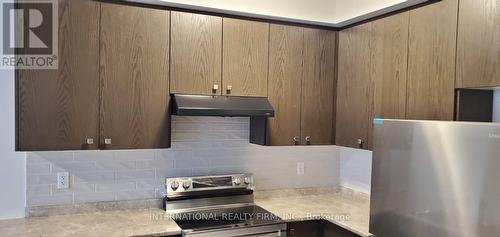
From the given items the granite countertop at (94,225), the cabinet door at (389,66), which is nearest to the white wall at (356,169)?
the cabinet door at (389,66)

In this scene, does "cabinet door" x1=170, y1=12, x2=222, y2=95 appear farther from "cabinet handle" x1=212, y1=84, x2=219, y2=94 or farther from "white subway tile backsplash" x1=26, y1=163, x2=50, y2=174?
"white subway tile backsplash" x1=26, y1=163, x2=50, y2=174

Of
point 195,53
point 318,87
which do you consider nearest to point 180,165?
point 195,53

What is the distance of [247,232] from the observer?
246cm

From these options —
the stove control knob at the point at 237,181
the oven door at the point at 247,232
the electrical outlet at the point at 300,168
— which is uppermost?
the electrical outlet at the point at 300,168

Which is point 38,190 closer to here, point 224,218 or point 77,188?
point 77,188

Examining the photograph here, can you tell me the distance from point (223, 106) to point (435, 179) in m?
1.37

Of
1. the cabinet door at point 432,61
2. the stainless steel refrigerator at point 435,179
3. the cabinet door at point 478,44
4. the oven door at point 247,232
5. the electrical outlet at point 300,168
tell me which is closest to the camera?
the stainless steel refrigerator at point 435,179

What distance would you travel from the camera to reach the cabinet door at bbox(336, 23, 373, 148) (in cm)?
272

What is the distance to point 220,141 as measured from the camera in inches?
118

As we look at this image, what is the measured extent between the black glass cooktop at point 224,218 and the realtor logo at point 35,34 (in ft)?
4.26

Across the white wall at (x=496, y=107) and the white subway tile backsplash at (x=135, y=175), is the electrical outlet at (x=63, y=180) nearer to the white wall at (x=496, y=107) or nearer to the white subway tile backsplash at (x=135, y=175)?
the white subway tile backsplash at (x=135, y=175)

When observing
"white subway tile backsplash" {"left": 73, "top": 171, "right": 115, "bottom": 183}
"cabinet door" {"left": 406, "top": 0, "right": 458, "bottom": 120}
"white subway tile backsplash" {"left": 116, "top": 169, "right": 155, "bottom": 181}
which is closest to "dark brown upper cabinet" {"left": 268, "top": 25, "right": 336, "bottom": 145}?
"cabinet door" {"left": 406, "top": 0, "right": 458, "bottom": 120}

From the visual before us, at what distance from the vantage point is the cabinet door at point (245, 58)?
8.75ft

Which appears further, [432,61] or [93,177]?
[93,177]
